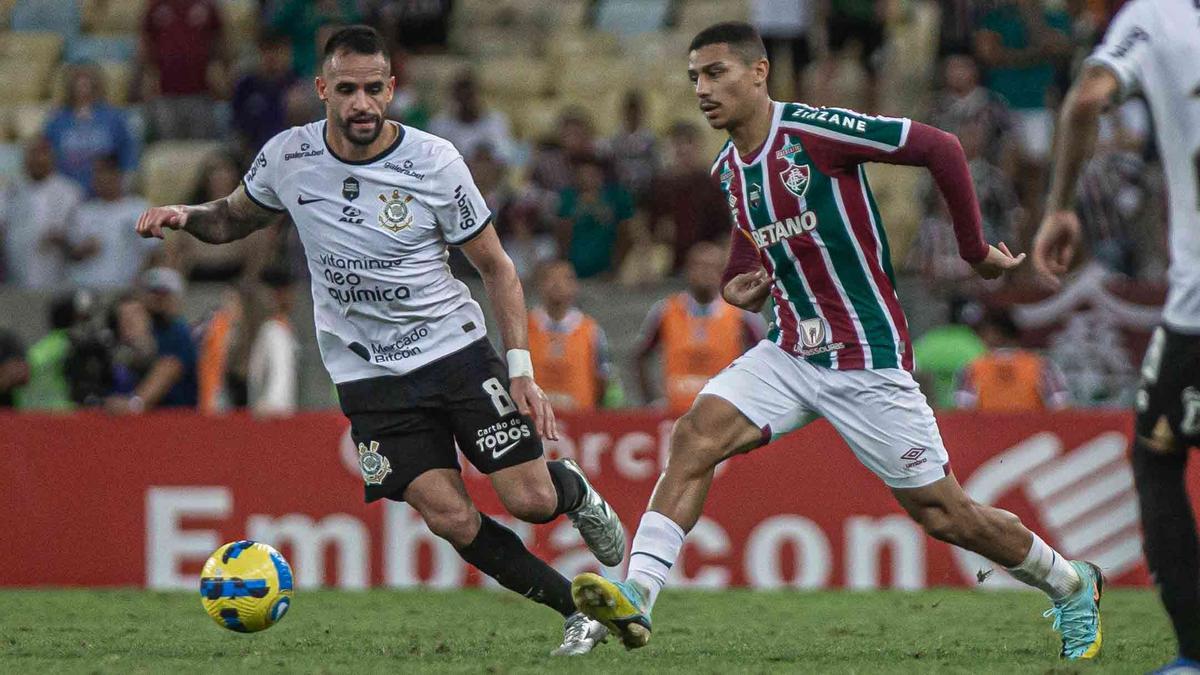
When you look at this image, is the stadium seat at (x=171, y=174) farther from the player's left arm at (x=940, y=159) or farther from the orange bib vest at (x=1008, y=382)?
the player's left arm at (x=940, y=159)

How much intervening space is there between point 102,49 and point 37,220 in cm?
467

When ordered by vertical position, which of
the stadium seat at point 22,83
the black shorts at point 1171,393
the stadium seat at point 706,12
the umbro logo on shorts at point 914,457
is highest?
the stadium seat at point 706,12

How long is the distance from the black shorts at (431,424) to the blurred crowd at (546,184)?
5.40 m

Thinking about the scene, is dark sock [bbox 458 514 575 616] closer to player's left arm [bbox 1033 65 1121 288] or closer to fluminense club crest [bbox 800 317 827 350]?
fluminense club crest [bbox 800 317 827 350]

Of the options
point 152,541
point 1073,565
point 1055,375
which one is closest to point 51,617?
point 152,541

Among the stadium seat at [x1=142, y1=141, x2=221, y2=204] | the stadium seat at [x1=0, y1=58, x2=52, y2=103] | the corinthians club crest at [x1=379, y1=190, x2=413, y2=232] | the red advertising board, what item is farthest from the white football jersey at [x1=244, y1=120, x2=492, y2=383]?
the stadium seat at [x1=0, y1=58, x2=52, y2=103]

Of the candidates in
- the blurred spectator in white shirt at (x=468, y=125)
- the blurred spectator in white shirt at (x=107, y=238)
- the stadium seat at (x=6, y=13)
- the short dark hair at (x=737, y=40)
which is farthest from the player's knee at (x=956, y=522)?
the stadium seat at (x=6, y=13)

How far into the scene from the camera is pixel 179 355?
14078mm

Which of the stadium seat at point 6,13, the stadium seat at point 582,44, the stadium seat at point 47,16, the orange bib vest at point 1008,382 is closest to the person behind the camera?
the orange bib vest at point 1008,382

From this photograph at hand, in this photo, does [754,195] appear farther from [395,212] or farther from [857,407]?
[395,212]

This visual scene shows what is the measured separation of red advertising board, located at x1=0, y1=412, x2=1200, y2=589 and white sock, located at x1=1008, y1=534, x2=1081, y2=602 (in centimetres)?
454

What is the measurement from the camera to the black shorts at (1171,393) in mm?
5934

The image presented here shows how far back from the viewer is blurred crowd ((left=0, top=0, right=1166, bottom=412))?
14.0 m

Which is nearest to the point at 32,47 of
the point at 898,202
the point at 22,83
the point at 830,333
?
the point at 22,83
